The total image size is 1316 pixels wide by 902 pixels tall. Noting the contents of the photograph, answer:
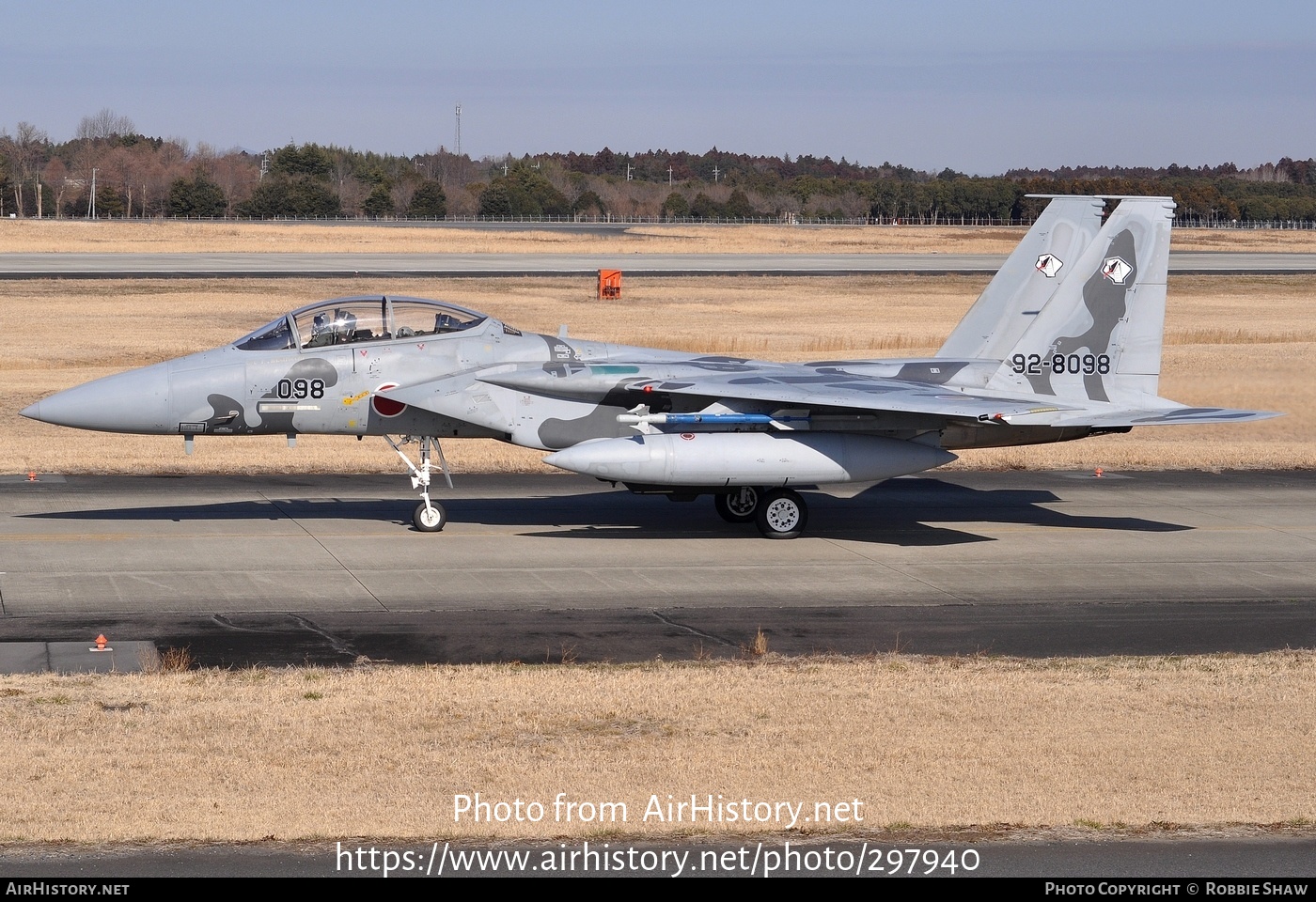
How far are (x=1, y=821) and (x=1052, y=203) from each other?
17.7m

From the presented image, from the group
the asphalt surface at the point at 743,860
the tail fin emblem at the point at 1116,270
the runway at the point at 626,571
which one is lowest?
the runway at the point at 626,571

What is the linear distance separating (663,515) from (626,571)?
4.12 m

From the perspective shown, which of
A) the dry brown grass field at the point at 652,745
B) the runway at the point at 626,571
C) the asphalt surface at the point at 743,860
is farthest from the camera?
the runway at the point at 626,571

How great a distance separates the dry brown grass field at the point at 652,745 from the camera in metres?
9.31

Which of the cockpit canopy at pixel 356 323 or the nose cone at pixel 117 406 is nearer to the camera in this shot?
the nose cone at pixel 117 406

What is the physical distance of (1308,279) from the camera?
72.4 meters

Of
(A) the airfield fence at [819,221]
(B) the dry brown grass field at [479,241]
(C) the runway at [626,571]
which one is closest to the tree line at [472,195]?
(A) the airfield fence at [819,221]

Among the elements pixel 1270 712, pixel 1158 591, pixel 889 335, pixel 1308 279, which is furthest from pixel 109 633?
pixel 1308 279

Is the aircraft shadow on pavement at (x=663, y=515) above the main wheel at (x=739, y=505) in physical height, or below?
below

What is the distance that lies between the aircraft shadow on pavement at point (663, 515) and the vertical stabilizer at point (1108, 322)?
211 cm

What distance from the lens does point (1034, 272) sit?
22.3 meters

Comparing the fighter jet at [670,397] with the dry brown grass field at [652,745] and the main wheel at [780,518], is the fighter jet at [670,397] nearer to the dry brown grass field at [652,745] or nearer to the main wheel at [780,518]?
the main wheel at [780,518]

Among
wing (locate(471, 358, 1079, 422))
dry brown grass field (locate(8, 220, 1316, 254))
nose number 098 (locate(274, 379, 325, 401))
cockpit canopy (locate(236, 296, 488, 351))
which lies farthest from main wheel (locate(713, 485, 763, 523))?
dry brown grass field (locate(8, 220, 1316, 254))

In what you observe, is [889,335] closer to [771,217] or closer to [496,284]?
[496,284]
